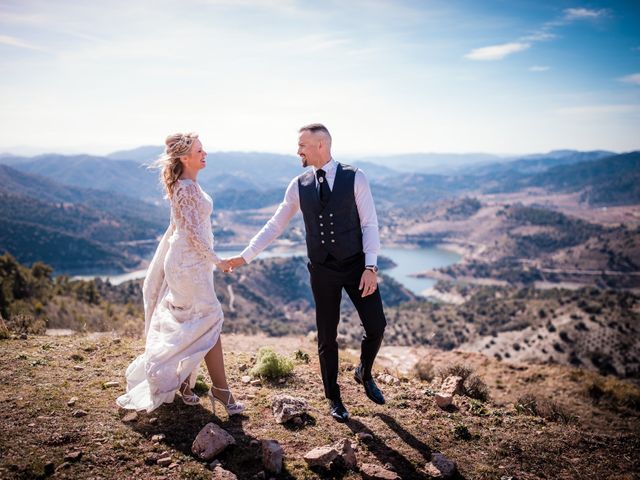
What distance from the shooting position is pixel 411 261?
134625 millimetres

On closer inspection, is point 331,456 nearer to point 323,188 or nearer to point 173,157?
point 323,188

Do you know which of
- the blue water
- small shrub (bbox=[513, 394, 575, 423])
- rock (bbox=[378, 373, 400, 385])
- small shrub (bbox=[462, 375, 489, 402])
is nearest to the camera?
small shrub (bbox=[513, 394, 575, 423])

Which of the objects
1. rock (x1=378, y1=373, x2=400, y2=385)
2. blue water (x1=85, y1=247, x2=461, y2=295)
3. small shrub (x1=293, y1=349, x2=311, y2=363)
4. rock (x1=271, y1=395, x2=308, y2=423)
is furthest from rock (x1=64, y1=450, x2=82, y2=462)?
blue water (x1=85, y1=247, x2=461, y2=295)

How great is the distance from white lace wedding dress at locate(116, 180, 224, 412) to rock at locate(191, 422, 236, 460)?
0.52 meters

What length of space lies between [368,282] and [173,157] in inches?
79.6

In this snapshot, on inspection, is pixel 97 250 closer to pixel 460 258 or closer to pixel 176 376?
pixel 460 258

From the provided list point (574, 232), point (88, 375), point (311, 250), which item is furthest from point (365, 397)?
point (574, 232)

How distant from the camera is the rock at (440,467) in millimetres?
3148

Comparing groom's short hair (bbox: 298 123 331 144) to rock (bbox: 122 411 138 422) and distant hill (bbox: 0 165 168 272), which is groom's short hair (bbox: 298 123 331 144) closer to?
rock (bbox: 122 411 138 422)

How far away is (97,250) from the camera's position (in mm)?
102625

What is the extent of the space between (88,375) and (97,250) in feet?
363

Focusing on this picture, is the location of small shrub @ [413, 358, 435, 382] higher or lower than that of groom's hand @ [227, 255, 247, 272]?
lower

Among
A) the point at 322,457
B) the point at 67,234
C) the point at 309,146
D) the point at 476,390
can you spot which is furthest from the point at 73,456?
the point at 67,234

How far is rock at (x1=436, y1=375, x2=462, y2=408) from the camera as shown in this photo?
4.46 meters
